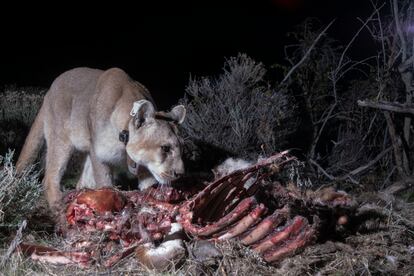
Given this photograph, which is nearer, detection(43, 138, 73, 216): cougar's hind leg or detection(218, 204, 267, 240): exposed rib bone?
detection(218, 204, 267, 240): exposed rib bone

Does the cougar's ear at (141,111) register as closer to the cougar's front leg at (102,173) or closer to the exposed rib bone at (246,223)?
the cougar's front leg at (102,173)

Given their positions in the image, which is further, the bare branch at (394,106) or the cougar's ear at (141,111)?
the bare branch at (394,106)

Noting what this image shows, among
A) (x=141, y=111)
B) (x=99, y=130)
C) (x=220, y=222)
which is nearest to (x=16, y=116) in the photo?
(x=99, y=130)

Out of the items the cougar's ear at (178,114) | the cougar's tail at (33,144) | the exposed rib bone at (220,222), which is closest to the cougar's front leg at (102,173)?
the cougar's ear at (178,114)

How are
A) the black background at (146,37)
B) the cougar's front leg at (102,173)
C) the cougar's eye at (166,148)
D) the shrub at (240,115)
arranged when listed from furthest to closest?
the black background at (146,37), the shrub at (240,115), the cougar's front leg at (102,173), the cougar's eye at (166,148)

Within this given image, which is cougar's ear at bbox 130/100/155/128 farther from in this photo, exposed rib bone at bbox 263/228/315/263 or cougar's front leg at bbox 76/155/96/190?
exposed rib bone at bbox 263/228/315/263

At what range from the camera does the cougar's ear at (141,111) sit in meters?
6.68

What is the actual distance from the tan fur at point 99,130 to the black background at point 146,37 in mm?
11471

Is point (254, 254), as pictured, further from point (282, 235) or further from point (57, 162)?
point (57, 162)

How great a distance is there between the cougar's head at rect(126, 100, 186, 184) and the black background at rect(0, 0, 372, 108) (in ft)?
44.0

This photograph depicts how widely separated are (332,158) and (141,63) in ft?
44.2

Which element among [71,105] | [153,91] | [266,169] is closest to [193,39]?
[153,91]

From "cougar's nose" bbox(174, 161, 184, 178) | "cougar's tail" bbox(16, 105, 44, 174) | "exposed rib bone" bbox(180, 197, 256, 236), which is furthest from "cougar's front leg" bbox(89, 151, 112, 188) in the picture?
"exposed rib bone" bbox(180, 197, 256, 236)

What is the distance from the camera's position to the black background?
875 inches
